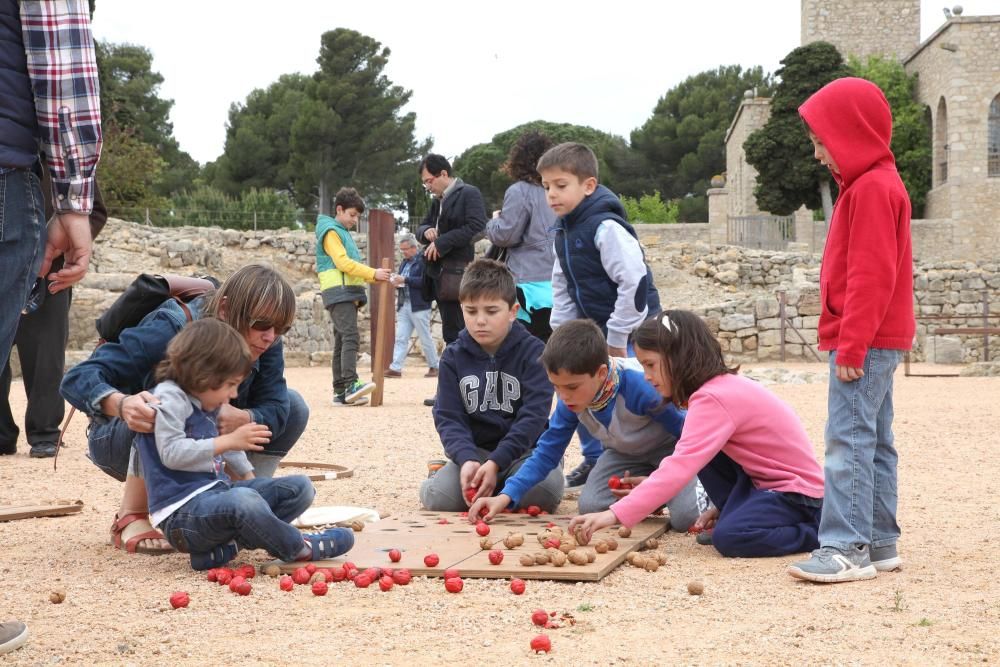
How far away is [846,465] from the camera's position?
11.8ft

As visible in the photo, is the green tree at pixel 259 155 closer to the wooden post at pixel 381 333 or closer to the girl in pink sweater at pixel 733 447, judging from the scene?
the wooden post at pixel 381 333

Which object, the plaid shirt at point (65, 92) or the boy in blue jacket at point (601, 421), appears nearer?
the plaid shirt at point (65, 92)

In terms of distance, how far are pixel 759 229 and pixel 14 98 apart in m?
33.0

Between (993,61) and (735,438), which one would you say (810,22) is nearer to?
(993,61)

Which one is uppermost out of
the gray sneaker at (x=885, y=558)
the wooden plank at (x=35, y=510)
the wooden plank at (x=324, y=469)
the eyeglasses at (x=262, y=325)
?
the eyeglasses at (x=262, y=325)

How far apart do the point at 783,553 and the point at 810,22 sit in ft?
132

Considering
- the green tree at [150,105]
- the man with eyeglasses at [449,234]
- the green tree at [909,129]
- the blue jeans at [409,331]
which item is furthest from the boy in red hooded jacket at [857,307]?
the green tree at [150,105]

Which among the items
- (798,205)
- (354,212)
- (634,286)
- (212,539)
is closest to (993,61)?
(798,205)

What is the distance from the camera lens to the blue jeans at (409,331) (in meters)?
13.5

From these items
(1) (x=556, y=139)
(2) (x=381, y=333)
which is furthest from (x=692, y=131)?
(2) (x=381, y=333)

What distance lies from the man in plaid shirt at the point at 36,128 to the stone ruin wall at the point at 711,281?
44.9 ft

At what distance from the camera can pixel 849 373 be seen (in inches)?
140

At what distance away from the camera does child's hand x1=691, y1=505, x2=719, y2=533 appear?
4.55 m

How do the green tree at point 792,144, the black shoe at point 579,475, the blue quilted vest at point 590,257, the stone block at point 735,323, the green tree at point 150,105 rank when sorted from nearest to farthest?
the blue quilted vest at point 590,257 < the black shoe at point 579,475 < the stone block at point 735,323 < the green tree at point 792,144 < the green tree at point 150,105
